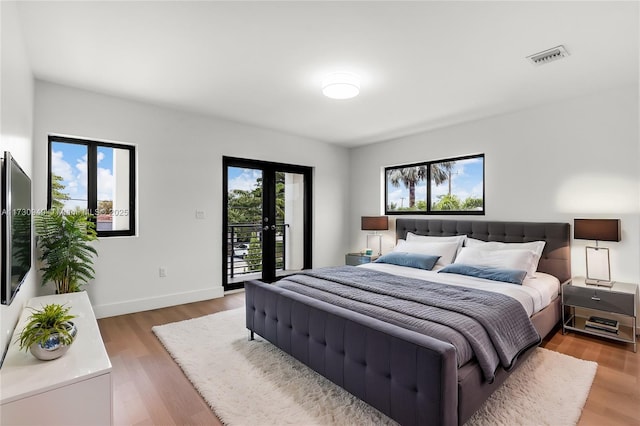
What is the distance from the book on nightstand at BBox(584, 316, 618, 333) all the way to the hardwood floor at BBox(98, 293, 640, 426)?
0.13 m

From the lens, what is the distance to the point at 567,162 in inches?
140

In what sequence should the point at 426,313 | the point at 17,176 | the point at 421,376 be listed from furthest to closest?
the point at 426,313 → the point at 17,176 → the point at 421,376

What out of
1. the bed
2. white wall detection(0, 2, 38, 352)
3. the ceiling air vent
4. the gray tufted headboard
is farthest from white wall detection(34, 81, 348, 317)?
the ceiling air vent

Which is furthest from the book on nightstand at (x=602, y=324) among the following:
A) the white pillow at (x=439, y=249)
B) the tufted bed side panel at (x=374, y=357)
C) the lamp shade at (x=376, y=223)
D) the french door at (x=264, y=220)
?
the french door at (x=264, y=220)

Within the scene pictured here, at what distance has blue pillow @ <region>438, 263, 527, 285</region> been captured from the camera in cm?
306

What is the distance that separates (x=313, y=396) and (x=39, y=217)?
9.64ft

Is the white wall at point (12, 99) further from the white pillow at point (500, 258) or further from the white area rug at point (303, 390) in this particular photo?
the white pillow at point (500, 258)

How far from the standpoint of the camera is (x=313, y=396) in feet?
6.79

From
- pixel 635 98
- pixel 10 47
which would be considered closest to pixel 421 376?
pixel 10 47

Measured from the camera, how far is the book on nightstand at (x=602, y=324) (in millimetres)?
3037

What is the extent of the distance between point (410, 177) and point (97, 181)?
4297 millimetres

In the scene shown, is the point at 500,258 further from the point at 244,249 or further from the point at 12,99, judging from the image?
the point at 12,99

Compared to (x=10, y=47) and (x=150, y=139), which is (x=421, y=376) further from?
(x=150, y=139)

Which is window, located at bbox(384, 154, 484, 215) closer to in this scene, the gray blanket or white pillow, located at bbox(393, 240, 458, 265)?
white pillow, located at bbox(393, 240, 458, 265)
